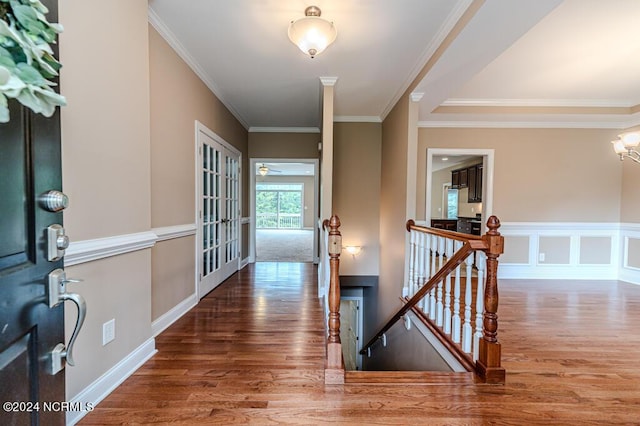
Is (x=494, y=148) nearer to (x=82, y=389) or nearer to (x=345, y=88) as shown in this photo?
(x=345, y=88)

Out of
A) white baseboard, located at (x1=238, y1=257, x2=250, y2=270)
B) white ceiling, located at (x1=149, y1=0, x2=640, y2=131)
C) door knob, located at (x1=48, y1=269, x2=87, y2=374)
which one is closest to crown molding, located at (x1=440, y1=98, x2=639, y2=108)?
white ceiling, located at (x1=149, y1=0, x2=640, y2=131)

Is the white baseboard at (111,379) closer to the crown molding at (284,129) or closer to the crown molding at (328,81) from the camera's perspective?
the crown molding at (328,81)

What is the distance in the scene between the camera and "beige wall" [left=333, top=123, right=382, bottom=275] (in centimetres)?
494

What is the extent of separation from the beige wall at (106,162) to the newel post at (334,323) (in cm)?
125

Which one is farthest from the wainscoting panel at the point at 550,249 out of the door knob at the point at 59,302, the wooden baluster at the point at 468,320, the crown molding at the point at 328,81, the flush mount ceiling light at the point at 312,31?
the door knob at the point at 59,302

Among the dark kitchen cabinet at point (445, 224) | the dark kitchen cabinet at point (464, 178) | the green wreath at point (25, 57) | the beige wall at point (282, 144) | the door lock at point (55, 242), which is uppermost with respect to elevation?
the beige wall at point (282, 144)

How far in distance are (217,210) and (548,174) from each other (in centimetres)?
500

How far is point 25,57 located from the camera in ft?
2.04

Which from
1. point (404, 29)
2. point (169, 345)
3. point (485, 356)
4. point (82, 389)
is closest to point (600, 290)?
point (485, 356)

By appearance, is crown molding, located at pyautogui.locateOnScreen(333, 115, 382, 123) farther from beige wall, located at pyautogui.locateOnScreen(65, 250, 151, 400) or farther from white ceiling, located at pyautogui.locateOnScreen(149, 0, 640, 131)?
beige wall, located at pyautogui.locateOnScreen(65, 250, 151, 400)

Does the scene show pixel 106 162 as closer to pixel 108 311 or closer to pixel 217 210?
pixel 108 311

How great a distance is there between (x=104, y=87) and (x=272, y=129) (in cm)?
412

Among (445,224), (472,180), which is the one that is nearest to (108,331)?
(445,224)

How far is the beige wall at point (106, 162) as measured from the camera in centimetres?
142
